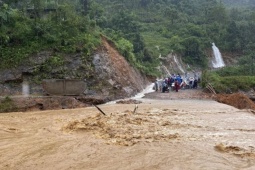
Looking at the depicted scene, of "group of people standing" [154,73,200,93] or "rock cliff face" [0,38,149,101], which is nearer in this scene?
"rock cliff face" [0,38,149,101]

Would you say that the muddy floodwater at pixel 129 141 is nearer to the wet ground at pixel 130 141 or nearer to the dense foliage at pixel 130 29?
the wet ground at pixel 130 141

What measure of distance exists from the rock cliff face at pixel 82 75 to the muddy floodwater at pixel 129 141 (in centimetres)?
690

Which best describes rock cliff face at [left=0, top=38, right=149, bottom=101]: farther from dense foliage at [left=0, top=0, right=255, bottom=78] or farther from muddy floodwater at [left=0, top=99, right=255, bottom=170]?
muddy floodwater at [left=0, top=99, right=255, bottom=170]

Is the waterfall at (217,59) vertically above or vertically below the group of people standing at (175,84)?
above

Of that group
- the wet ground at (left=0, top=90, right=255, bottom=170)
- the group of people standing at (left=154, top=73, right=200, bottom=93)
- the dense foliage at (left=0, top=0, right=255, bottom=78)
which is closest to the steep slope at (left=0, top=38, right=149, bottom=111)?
the dense foliage at (left=0, top=0, right=255, bottom=78)

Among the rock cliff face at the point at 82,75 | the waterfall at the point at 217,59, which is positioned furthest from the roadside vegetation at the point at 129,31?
the waterfall at the point at 217,59

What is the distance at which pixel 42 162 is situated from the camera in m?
9.44

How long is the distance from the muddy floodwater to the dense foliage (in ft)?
35.4

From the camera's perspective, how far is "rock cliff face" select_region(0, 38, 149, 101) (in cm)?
2470

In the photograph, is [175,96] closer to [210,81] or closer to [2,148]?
[210,81]

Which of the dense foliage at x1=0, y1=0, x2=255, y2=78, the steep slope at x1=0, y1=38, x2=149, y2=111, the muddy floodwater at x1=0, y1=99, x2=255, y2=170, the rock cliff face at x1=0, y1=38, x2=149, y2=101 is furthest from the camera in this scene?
the dense foliage at x1=0, y1=0, x2=255, y2=78

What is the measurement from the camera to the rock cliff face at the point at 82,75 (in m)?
24.7

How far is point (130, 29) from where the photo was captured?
171ft

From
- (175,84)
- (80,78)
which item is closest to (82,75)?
(80,78)
